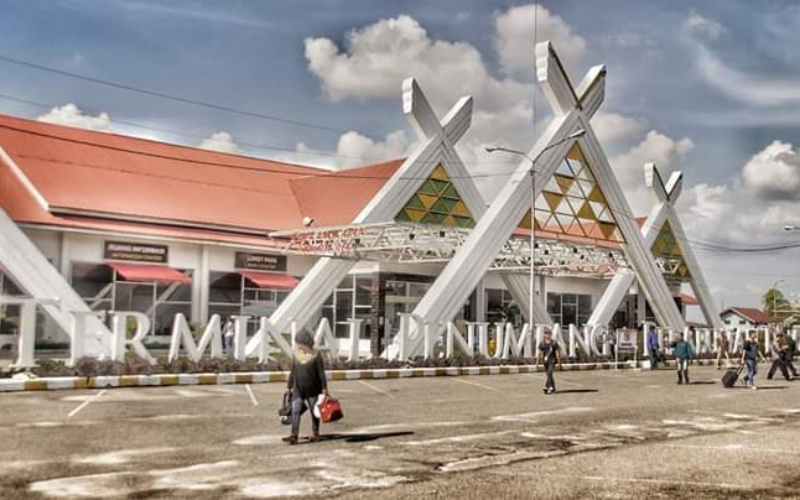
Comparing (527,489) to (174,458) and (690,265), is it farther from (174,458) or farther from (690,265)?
(690,265)

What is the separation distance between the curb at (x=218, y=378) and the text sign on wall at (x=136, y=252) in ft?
42.3

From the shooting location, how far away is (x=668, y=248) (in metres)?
52.2

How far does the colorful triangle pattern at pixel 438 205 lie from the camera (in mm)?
39781

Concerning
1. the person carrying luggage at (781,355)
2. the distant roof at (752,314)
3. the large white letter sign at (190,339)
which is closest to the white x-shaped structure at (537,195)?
the large white letter sign at (190,339)

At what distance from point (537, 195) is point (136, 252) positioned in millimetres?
17571

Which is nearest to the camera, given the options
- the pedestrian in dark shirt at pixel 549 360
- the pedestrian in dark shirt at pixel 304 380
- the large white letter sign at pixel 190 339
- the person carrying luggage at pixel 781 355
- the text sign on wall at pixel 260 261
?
the pedestrian in dark shirt at pixel 304 380

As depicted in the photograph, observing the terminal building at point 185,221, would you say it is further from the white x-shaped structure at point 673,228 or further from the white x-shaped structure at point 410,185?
the white x-shaped structure at point 673,228

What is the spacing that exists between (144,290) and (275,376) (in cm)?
1390

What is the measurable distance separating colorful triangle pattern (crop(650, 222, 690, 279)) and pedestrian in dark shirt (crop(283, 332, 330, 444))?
42173 millimetres

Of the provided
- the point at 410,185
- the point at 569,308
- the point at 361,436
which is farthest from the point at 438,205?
the point at 361,436

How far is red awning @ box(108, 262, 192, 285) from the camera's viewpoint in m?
33.7

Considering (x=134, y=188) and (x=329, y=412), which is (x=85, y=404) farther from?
(x=134, y=188)

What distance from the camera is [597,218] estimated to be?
41906 mm

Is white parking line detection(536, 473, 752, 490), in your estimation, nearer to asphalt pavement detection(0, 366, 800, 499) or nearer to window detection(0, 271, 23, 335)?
asphalt pavement detection(0, 366, 800, 499)
